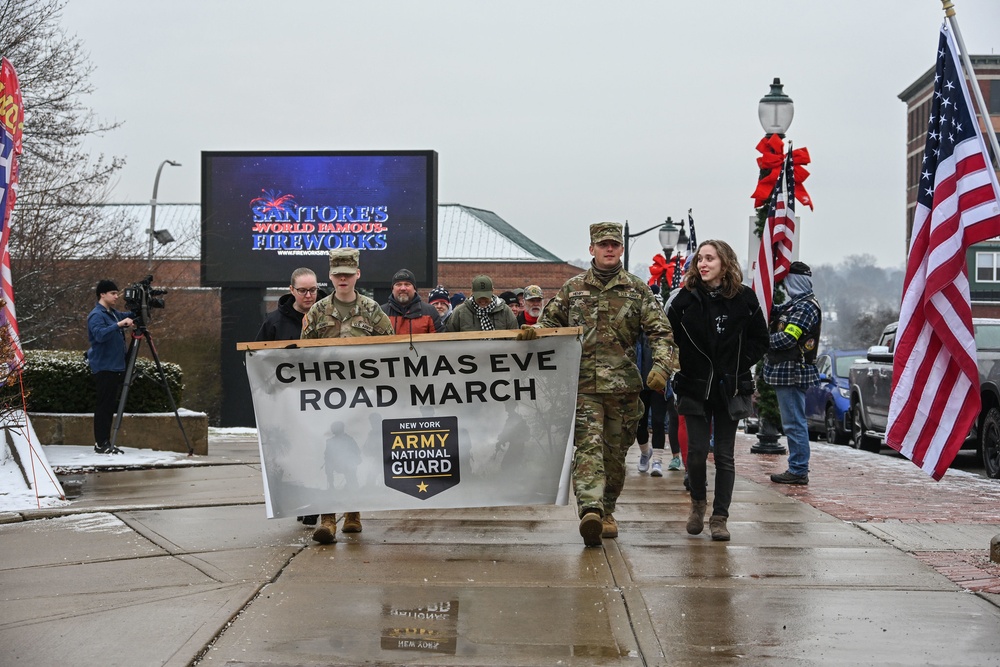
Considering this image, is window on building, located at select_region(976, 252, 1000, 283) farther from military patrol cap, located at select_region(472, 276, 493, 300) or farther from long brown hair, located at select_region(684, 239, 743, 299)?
long brown hair, located at select_region(684, 239, 743, 299)

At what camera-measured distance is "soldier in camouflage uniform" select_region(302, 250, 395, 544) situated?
837 centimetres

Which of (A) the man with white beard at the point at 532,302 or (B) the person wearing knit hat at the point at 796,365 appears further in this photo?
(A) the man with white beard at the point at 532,302

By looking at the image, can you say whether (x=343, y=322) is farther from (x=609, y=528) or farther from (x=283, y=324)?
(x=609, y=528)

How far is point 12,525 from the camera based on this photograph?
28.8 feet

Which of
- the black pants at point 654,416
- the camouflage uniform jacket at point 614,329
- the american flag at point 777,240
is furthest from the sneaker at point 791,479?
the camouflage uniform jacket at point 614,329

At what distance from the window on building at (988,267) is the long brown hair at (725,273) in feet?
276

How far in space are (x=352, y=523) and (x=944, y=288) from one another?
4005 millimetres

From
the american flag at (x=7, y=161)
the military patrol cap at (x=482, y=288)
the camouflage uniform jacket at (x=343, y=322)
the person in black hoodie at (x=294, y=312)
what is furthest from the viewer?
the military patrol cap at (x=482, y=288)

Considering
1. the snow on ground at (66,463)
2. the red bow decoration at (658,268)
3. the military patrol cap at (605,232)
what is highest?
the red bow decoration at (658,268)

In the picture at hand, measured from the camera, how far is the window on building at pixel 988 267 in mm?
86750

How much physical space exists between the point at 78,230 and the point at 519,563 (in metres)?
20.2

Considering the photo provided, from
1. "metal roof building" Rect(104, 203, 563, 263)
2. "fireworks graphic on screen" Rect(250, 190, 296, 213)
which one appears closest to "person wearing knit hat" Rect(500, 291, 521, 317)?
"fireworks graphic on screen" Rect(250, 190, 296, 213)

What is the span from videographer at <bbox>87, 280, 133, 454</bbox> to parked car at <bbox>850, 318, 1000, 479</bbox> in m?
8.28

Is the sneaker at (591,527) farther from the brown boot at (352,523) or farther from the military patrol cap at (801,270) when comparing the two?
the military patrol cap at (801,270)
